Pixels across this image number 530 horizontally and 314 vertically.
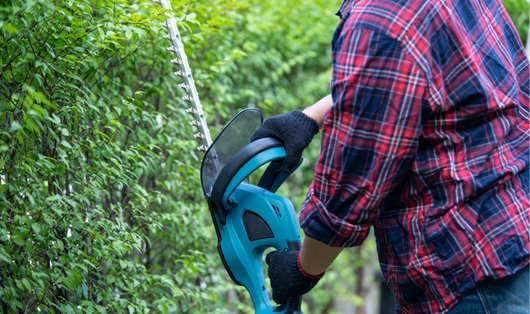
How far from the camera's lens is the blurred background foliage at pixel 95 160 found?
1320 millimetres

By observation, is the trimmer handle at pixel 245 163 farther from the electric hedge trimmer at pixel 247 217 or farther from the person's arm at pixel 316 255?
the person's arm at pixel 316 255

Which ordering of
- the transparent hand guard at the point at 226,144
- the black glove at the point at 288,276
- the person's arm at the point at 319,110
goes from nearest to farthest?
the black glove at the point at 288,276, the person's arm at the point at 319,110, the transparent hand guard at the point at 226,144

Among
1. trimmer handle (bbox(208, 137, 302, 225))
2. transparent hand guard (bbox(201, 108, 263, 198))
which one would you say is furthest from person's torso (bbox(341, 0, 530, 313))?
transparent hand guard (bbox(201, 108, 263, 198))

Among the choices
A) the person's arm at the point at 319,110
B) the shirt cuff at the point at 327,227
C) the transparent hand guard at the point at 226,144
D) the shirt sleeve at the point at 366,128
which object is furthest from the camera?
the transparent hand guard at the point at 226,144

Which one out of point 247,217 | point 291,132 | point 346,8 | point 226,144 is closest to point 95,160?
point 226,144

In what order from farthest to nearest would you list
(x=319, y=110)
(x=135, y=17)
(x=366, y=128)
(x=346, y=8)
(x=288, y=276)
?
1. (x=135, y=17)
2. (x=319, y=110)
3. (x=288, y=276)
4. (x=346, y=8)
5. (x=366, y=128)

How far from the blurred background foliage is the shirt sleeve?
771 mm

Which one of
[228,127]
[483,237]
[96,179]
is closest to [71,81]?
[96,179]

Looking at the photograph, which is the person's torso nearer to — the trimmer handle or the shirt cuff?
the shirt cuff

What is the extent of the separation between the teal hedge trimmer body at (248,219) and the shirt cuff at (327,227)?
424mm

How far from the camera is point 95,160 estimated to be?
5.53 feet

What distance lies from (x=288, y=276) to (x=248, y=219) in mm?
311

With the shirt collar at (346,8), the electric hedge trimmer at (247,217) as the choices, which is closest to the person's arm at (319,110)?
the electric hedge trimmer at (247,217)

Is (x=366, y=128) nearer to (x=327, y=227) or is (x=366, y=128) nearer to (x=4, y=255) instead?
(x=327, y=227)
